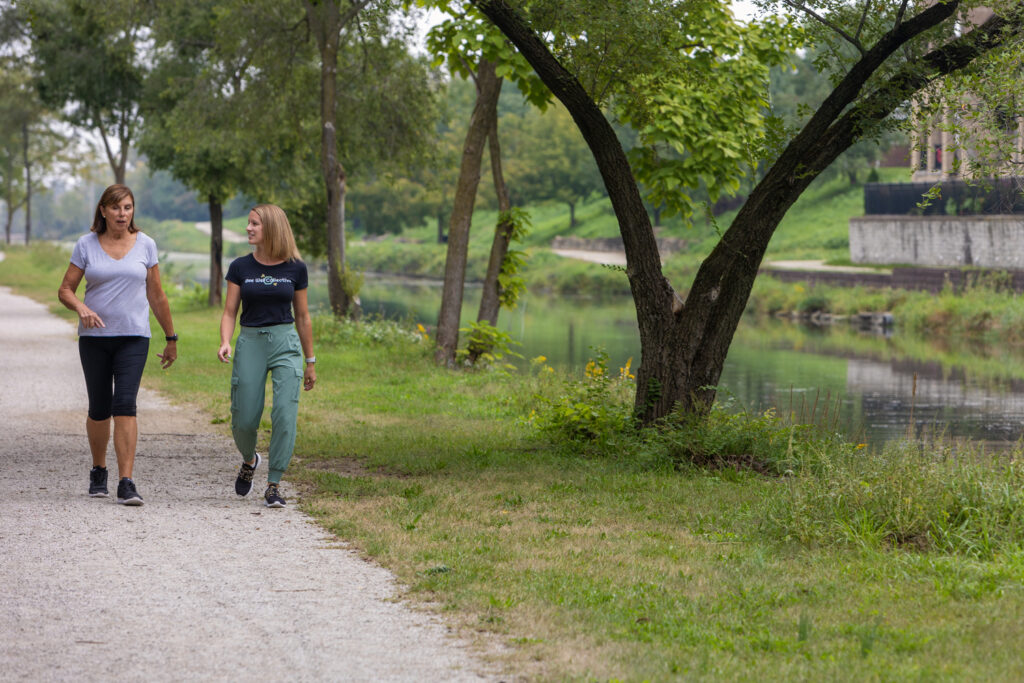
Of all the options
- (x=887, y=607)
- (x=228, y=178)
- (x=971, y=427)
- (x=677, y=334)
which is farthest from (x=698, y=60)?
(x=228, y=178)

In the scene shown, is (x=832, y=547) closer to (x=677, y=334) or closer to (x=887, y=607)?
(x=887, y=607)

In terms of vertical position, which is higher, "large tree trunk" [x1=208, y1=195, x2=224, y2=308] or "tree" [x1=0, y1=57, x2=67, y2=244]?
"tree" [x1=0, y1=57, x2=67, y2=244]

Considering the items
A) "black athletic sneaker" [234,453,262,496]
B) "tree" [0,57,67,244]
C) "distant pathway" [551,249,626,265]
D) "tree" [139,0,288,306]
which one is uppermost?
"tree" [0,57,67,244]

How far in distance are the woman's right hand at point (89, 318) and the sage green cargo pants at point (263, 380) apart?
0.89 metres

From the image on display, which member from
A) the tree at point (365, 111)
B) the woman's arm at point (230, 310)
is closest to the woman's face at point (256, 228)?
the woman's arm at point (230, 310)

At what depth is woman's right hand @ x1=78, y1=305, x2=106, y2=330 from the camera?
25.5ft

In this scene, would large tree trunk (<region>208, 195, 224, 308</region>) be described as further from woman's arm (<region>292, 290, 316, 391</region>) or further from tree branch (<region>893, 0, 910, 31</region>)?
woman's arm (<region>292, 290, 316, 391</region>)

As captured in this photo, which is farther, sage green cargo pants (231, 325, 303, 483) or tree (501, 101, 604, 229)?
tree (501, 101, 604, 229)

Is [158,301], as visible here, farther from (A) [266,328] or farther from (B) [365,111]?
(B) [365,111]

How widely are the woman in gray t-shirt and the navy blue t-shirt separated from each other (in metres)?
0.50

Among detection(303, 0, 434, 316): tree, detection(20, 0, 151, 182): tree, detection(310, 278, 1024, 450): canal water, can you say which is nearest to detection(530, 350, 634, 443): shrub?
detection(310, 278, 1024, 450): canal water

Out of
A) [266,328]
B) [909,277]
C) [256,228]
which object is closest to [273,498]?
[266,328]

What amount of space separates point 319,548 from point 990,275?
1472 inches

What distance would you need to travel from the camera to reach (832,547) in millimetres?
6934
